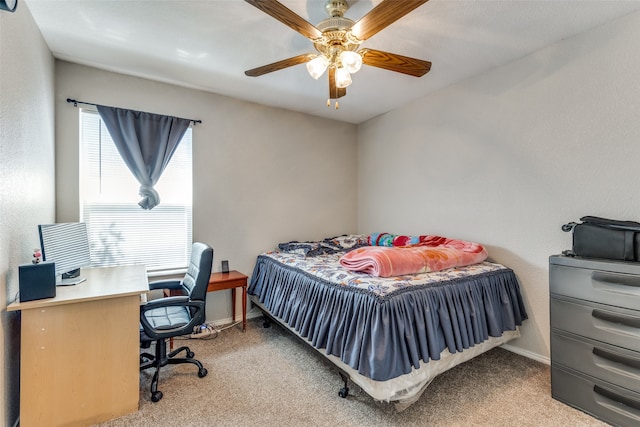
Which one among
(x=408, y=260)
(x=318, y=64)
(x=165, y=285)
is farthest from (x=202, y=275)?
(x=318, y=64)

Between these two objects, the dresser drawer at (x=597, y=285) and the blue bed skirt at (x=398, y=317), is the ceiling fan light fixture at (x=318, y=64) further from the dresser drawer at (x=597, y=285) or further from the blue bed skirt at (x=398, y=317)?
the dresser drawer at (x=597, y=285)

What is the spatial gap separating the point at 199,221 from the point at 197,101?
1290 millimetres

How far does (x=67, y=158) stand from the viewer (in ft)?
8.50

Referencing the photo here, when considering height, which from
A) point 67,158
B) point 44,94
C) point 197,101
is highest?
point 197,101

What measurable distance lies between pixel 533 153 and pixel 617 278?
1.16 meters

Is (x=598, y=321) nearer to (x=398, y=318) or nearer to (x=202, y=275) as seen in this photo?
(x=398, y=318)

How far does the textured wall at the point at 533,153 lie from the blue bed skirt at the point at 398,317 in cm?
43

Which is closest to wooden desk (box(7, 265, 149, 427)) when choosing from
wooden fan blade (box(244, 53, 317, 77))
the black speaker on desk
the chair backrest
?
the black speaker on desk

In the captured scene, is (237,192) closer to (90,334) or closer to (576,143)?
(90,334)

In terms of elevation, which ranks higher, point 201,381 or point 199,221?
point 199,221

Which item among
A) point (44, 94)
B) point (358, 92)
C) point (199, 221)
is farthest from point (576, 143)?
point (44, 94)

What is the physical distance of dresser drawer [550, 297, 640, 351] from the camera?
1657mm

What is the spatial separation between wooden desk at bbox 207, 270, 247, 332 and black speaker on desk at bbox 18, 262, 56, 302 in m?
1.30

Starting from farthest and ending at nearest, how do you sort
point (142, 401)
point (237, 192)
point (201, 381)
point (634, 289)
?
point (237, 192), point (201, 381), point (142, 401), point (634, 289)
